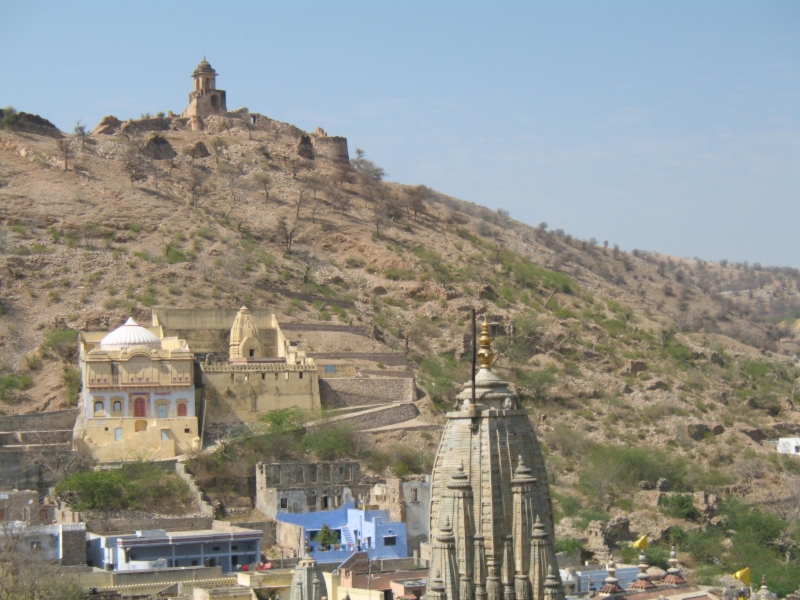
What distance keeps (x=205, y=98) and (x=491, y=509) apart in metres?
66.4

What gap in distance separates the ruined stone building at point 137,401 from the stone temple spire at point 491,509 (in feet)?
94.2

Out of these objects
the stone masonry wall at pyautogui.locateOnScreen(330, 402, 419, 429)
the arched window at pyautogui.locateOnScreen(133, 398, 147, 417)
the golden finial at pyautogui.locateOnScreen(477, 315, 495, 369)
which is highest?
the arched window at pyautogui.locateOnScreen(133, 398, 147, 417)

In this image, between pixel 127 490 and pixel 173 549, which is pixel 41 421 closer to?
pixel 127 490

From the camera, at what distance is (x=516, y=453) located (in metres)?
22.1

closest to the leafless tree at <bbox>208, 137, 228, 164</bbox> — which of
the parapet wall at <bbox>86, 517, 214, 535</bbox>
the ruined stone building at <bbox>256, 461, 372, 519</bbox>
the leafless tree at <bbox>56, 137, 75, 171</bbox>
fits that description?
the leafless tree at <bbox>56, 137, 75, 171</bbox>

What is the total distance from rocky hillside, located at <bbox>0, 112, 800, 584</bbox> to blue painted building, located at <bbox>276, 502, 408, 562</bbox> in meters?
8.84

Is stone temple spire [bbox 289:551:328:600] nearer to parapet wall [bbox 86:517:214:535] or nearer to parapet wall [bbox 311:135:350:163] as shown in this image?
parapet wall [bbox 86:517:214:535]

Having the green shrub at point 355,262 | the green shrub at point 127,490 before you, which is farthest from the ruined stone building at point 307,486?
the green shrub at point 355,262

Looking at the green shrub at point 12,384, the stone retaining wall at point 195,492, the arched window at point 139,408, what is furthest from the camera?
the green shrub at point 12,384

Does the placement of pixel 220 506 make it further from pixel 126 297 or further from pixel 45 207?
pixel 45 207

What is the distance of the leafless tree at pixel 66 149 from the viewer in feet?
242

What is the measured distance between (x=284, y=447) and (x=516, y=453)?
28.6 metres

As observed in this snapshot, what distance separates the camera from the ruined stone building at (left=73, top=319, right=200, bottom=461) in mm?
50219

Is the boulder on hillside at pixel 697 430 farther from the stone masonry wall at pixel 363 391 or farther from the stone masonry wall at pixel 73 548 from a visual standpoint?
the stone masonry wall at pixel 73 548
